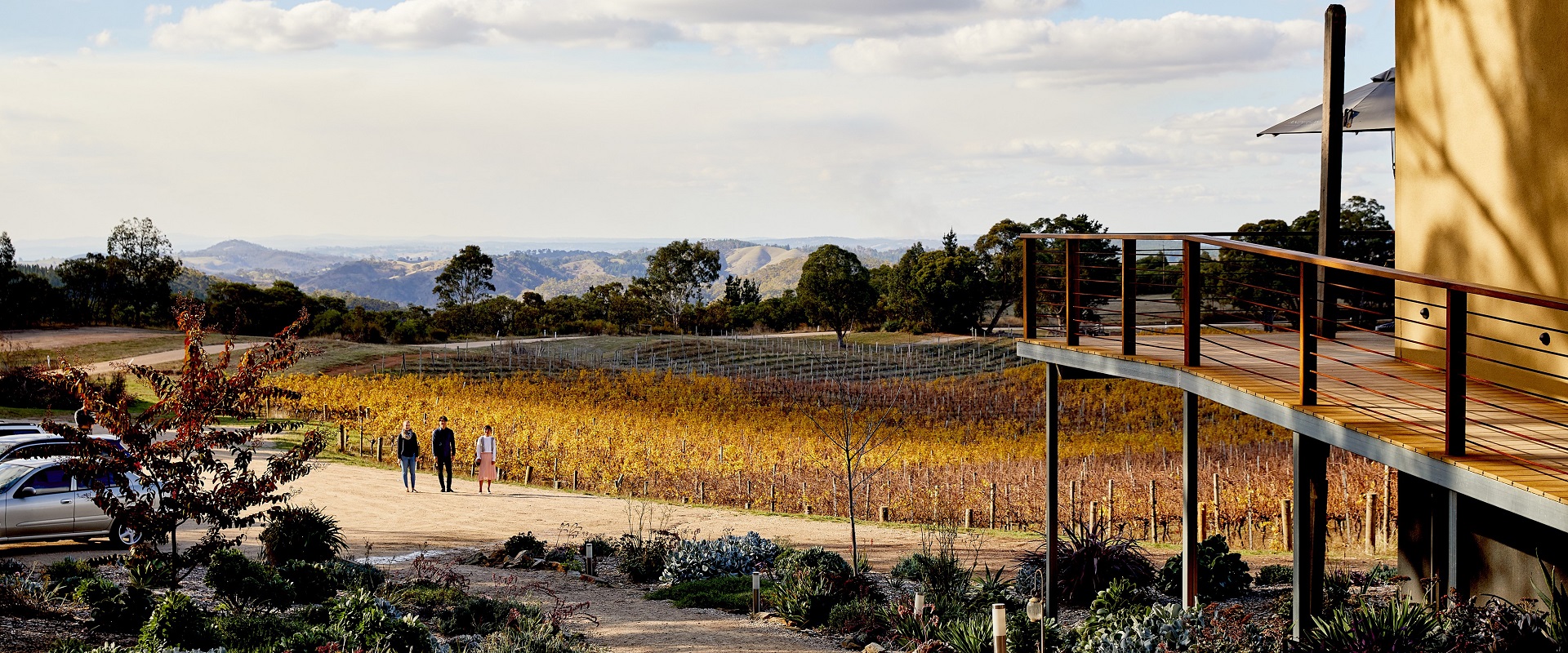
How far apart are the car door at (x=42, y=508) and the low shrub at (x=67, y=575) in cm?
279

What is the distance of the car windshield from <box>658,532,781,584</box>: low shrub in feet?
24.4

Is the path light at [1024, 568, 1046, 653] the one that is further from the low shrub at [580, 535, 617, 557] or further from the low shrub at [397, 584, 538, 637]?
the low shrub at [580, 535, 617, 557]

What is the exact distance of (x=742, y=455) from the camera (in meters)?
23.6

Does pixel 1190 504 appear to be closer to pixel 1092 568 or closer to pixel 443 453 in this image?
pixel 1092 568

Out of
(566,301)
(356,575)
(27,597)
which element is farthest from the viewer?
(566,301)

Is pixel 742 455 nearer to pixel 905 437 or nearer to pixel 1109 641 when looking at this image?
pixel 905 437

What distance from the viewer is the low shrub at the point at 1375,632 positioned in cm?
630

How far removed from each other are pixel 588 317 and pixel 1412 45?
59321mm

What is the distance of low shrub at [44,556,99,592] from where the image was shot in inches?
396

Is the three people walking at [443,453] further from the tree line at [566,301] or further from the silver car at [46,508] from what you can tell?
the tree line at [566,301]

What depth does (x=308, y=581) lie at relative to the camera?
36.1 feet

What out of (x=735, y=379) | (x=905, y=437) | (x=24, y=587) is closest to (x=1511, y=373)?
(x=24, y=587)

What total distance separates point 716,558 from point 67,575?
6457mm

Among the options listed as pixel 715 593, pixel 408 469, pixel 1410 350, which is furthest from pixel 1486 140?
pixel 408 469
